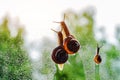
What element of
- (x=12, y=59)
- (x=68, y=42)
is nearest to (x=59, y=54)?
(x=68, y=42)

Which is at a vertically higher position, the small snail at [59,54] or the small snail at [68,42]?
the small snail at [68,42]

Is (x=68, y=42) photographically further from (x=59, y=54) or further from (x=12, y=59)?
(x=12, y=59)

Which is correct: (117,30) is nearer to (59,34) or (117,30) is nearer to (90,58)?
(90,58)

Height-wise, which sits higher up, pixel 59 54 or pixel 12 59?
pixel 59 54

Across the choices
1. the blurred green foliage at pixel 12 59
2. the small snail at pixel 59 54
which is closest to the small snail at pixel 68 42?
the small snail at pixel 59 54

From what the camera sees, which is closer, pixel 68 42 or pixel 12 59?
pixel 68 42

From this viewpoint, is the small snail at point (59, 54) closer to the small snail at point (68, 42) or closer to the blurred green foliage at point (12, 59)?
the small snail at point (68, 42)

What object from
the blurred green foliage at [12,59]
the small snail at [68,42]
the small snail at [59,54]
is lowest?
the blurred green foliage at [12,59]

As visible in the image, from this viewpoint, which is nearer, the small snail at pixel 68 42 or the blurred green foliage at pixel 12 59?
the small snail at pixel 68 42

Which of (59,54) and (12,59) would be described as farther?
(12,59)

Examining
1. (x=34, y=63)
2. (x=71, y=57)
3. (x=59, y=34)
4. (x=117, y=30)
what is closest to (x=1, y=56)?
(x=34, y=63)
